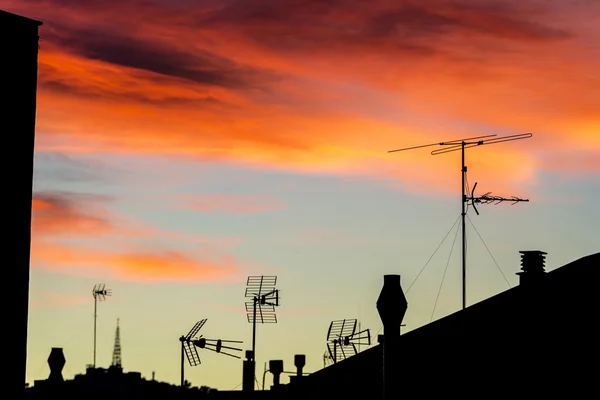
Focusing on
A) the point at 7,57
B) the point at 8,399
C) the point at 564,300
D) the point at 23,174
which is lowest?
the point at 8,399

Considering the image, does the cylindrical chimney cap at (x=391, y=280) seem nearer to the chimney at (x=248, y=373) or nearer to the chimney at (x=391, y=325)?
the chimney at (x=391, y=325)

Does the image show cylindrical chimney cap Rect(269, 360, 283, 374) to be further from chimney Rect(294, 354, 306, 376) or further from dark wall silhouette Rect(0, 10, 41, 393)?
dark wall silhouette Rect(0, 10, 41, 393)

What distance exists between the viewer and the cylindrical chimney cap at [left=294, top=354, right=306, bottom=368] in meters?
55.7

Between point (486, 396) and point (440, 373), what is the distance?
5.14ft

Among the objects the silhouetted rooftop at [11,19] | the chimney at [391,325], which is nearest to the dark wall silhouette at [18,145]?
the silhouetted rooftop at [11,19]

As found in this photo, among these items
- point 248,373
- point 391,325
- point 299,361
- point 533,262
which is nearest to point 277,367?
point 299,361

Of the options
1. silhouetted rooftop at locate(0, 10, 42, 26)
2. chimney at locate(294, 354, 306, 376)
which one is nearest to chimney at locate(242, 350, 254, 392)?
chimney at locate(294, 354, 306, 376)

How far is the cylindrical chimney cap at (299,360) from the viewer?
55688 mm

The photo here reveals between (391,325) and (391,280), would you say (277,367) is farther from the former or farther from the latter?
(391,325)

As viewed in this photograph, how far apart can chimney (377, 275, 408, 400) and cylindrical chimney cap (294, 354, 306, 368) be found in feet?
114

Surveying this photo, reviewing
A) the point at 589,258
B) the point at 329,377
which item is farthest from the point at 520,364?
the point at 329,377

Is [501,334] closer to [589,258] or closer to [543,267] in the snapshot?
[589,258]

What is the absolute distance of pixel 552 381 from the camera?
2909 centimetres

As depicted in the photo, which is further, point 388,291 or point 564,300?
point 564,300
